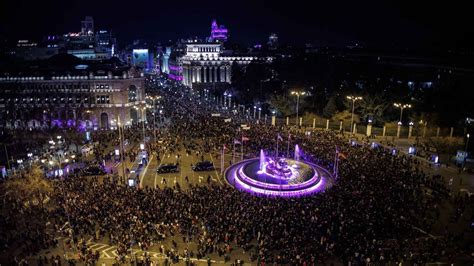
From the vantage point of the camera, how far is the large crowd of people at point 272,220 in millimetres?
24406

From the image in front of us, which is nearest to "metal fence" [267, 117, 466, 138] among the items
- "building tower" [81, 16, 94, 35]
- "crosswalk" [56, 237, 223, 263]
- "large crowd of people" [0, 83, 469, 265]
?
"large crowd of people" [0, 83, 469, 265]

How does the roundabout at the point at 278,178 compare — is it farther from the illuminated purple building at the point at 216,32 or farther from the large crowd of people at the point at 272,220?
the illuminated purple building at the point at 216,32

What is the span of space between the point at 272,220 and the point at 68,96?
57582 millimetres

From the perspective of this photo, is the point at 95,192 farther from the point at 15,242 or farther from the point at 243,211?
the point at 243,211

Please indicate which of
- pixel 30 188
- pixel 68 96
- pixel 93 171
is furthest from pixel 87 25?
pixel 30 188

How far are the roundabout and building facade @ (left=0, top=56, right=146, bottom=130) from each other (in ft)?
124

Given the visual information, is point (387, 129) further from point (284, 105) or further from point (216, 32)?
point (216, 32)

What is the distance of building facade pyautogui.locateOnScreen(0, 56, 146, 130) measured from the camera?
70.1 metres

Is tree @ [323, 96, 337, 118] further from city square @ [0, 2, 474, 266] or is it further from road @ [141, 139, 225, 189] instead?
road @ [141, 139, 225, 189]

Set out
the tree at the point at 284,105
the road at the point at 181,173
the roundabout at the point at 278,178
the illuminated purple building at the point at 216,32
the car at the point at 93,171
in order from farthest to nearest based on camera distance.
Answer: the illuminated purple building at the point at 216,32, the tree at the point at 284,105, the car at the point at 93,171, the road at the point at 181,173, the roundabout at the point at 278,178

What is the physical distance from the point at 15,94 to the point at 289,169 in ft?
191

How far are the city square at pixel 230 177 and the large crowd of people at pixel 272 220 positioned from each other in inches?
4.8

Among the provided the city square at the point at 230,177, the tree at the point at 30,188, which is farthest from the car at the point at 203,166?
the tree at the point at 30,188

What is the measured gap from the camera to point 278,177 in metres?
38.6
